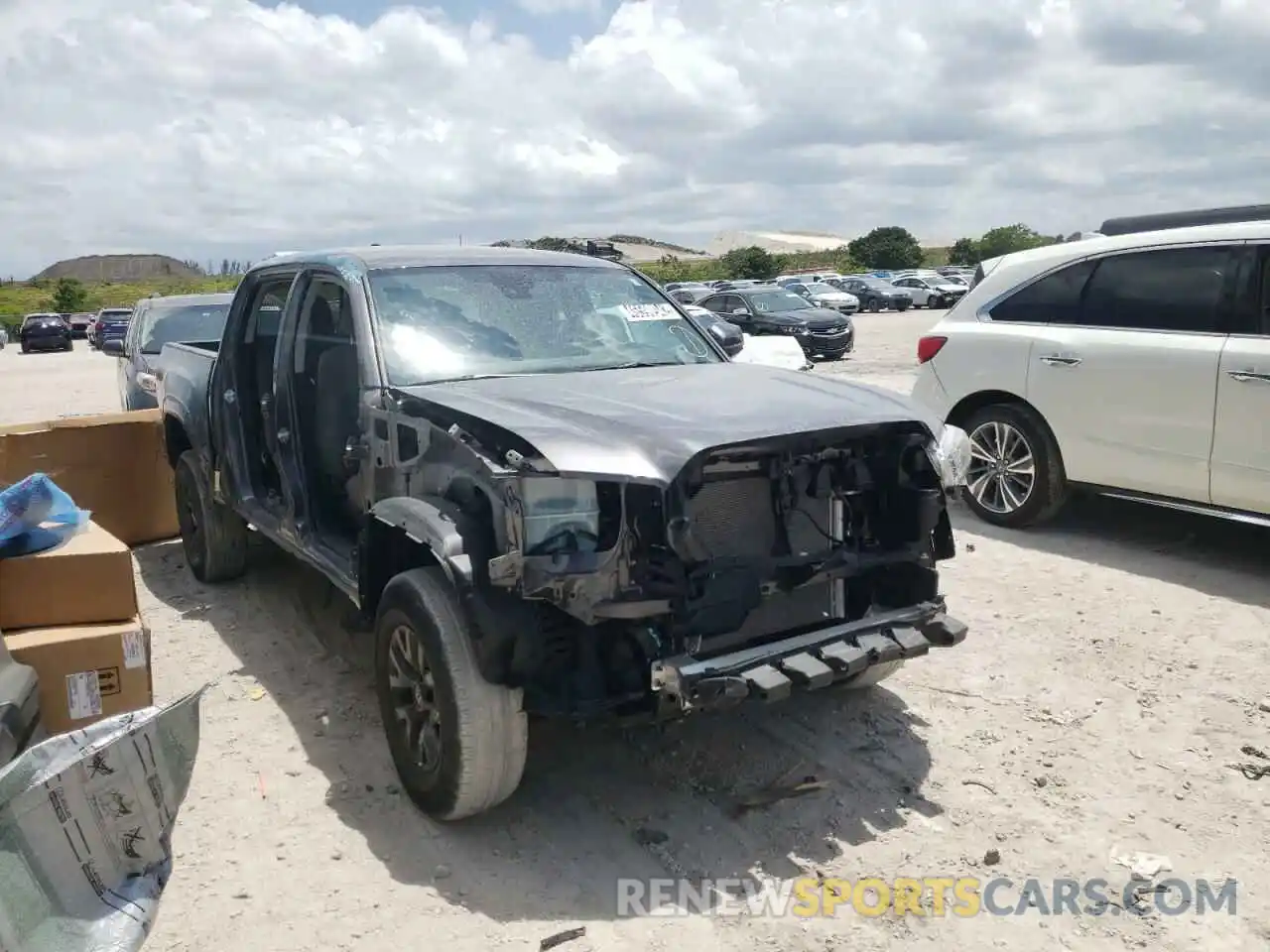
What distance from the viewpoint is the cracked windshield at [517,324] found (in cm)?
412

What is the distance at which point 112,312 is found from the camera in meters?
35.3

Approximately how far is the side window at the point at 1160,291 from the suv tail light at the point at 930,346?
95cm

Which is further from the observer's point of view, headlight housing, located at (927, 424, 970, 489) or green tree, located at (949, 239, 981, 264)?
green tree, located at (949, 239, 981, 264)

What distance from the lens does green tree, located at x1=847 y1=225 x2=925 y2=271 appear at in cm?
7562

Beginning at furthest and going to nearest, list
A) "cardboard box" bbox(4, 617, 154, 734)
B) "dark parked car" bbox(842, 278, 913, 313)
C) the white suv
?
1. "dark parked car" bbox(842, 278, 913, 313)
2. the white suv
3. "cardboard box" bbox(4, 617, 154, 734)

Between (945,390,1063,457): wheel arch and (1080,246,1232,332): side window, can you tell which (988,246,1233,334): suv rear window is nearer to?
(1080,246,1232,332): side window

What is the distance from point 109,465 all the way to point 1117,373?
245 inches

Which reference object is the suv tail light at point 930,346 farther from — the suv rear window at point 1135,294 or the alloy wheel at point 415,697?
the alloy wheel at point 415,697

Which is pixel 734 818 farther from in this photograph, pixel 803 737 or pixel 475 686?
pixel 475 686

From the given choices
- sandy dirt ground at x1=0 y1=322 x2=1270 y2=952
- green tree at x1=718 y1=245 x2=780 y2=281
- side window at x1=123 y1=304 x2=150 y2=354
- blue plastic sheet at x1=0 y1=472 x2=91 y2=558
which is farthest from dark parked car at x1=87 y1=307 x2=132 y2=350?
green tree at x1=718 y1=245 x2=780 y2=281

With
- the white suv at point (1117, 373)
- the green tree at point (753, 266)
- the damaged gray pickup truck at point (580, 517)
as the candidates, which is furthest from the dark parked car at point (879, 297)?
the damaged gray pickup truck at point (580, 517)

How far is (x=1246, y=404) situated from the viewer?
5.52 meters

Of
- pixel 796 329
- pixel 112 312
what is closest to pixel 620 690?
pixel 796 329

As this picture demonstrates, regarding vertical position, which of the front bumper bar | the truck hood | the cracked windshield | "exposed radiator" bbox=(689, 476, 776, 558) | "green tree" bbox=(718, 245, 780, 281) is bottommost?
the front bumper bar
